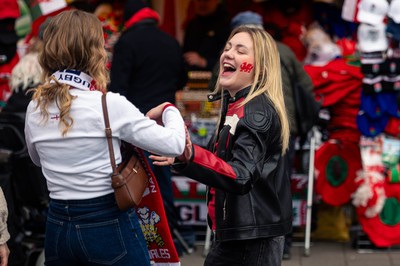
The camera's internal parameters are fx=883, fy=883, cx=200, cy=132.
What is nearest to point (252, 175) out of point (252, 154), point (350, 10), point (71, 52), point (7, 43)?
point (252, 154)

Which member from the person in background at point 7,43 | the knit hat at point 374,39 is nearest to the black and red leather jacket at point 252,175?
the knit hat at point 374,39

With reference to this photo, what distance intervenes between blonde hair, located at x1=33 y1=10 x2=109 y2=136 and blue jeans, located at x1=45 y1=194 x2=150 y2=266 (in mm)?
396

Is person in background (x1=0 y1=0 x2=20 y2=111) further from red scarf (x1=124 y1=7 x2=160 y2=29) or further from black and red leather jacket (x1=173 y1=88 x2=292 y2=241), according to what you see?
black and red leather jacket (x1=173 y1=88 x2=292 y2=241)

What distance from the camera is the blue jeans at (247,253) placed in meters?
3.80

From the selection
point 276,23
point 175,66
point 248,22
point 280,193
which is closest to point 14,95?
point 175,66

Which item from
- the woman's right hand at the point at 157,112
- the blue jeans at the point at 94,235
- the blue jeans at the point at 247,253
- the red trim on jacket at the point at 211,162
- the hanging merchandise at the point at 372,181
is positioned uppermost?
the woman's right hand at the point at 157,112

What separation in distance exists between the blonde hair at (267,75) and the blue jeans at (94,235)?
2.56 feet

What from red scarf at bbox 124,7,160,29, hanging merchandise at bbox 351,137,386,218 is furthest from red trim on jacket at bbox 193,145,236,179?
hanging merchandise at bbox 351,137,386,218

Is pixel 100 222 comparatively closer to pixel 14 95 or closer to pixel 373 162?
pixel 14 95

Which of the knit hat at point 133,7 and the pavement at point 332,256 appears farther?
the knit hat at point 133,7

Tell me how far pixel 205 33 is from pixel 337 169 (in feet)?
6.74

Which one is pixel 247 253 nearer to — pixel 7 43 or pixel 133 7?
pixel 133 7

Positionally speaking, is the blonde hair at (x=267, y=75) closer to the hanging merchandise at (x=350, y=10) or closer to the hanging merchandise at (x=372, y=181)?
the hanging merchandise at (x=372, y=181)

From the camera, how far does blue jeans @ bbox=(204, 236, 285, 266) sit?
3.80 m
